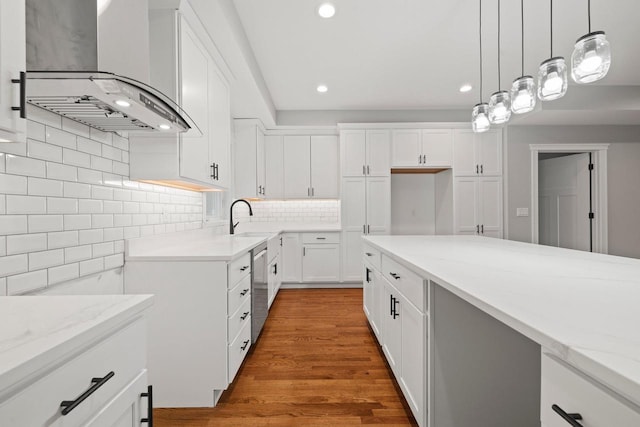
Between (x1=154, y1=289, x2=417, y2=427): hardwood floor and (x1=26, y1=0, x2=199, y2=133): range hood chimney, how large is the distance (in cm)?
163

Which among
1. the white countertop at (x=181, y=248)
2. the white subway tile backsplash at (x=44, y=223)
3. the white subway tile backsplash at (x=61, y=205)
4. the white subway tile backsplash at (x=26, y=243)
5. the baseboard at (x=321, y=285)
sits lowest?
the baseboard at (x=321, y=285)

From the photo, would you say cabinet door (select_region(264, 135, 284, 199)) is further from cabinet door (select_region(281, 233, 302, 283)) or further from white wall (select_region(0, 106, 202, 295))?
white wall (select_region(0, 106, 202, 295))

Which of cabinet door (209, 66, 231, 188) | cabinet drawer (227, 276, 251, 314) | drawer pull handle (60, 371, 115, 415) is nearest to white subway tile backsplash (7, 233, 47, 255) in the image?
drawer pull handle (60, 371, 115, 415)

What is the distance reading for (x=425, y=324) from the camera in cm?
141

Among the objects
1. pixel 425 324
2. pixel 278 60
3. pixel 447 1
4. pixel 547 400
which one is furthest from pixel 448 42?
pixel 547 400

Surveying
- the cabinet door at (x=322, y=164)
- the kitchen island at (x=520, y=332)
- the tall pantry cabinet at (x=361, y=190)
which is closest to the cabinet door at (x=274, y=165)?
the cabinet door at (x=322, y=164)

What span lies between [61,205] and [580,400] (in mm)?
1905

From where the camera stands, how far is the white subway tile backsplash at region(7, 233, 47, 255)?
3.86ft

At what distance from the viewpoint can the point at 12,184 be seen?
1.18 m

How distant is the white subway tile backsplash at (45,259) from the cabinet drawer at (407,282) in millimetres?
1650

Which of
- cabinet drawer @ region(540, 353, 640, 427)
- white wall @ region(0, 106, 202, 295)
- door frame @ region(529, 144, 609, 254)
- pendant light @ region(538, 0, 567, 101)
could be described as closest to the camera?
cabinet drawer @ region(540, 353, 640, 427)

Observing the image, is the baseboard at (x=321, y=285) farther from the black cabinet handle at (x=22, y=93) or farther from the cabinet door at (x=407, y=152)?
the black cabinet handle at (x=22, y=93)

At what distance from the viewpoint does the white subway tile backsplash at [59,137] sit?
4.39 feet

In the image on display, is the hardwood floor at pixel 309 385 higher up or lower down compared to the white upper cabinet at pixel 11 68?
lower down
